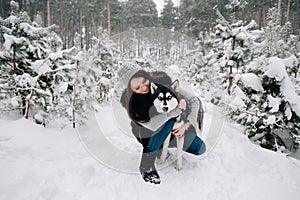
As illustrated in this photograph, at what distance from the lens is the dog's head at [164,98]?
8.64 feet

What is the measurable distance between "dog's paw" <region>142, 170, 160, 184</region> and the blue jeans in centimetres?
35

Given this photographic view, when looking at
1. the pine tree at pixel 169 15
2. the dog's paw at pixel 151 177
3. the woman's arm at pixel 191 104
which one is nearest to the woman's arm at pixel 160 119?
the woman's arm at pixel 191 104

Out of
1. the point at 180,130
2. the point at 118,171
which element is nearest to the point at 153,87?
the point at 180,130

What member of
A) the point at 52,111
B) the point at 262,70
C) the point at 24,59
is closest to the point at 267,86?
the point at 262,70

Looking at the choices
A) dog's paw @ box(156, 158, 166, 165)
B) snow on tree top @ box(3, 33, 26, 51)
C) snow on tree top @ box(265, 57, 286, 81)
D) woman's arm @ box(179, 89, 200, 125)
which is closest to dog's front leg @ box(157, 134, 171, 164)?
dog's paw @ box(156, 158, 166, 165)

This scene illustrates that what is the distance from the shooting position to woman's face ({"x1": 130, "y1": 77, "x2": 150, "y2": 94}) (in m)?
2.76

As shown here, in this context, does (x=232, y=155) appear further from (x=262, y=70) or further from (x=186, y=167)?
(x=262, y=70)

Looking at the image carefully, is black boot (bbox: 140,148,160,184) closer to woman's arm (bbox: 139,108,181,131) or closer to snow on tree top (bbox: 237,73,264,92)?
woman's arm (bbox: 139,108,181,131)

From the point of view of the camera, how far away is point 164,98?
263 cm

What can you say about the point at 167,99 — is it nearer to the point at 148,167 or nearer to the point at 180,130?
the point at 180,130

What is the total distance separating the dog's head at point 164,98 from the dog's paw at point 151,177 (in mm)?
1012

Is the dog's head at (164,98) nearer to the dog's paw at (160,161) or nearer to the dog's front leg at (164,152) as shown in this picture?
the dog's front leg at (164,152)

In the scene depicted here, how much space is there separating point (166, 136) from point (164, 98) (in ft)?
2.17

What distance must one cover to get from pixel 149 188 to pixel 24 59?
452 cm
